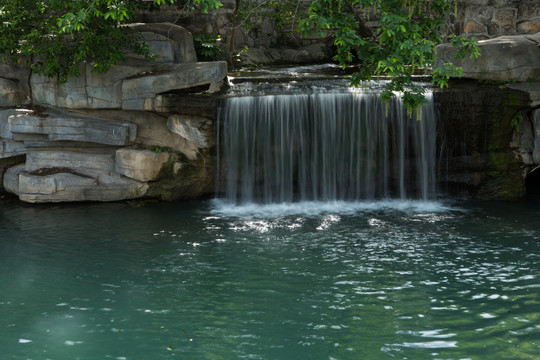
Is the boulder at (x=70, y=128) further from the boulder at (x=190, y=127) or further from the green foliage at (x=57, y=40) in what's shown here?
the boulder at (x=190, y=127)

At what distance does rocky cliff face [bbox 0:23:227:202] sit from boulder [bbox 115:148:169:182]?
0.03 m

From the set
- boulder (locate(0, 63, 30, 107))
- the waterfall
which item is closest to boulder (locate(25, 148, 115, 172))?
boulder (locate(0, 63, 30, 107))

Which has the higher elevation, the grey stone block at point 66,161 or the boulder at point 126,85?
the boulder at point 126,85

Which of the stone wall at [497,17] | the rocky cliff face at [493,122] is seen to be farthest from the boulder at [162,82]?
the stone wall at [497,17]

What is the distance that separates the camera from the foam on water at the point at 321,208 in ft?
51.2

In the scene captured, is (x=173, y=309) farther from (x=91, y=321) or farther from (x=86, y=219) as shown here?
(x=86, y=219)

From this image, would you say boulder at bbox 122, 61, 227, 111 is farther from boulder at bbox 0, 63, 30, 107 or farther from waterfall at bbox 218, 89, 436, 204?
boulder at bbox 0, 63, 30, 107

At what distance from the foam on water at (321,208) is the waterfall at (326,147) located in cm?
29

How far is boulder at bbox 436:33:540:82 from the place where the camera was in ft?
54.1

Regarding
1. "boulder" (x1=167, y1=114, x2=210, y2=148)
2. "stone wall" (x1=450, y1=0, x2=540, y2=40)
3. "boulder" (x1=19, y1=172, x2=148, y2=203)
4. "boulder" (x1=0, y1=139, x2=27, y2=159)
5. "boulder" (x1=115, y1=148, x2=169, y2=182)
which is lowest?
"boulder" (x1=19, y1=172, x2=148, y2=203)

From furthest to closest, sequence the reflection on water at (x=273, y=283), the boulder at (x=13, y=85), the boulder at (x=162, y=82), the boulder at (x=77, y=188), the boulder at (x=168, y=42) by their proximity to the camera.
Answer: the boulder at (x=168, y=42) → the boulder at (x=13, y=85) → the boulder at (x=77, y=188) → the boulder at (x=162, y=82) → the reflection on water at (x=273, y=283)

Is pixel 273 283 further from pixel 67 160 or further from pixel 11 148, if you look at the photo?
pixel 11 148

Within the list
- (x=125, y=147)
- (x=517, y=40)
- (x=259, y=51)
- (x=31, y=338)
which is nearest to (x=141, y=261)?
(x=31, y=338)

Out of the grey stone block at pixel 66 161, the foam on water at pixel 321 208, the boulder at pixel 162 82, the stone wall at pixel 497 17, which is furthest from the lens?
the stone wall at pixel 497 17
